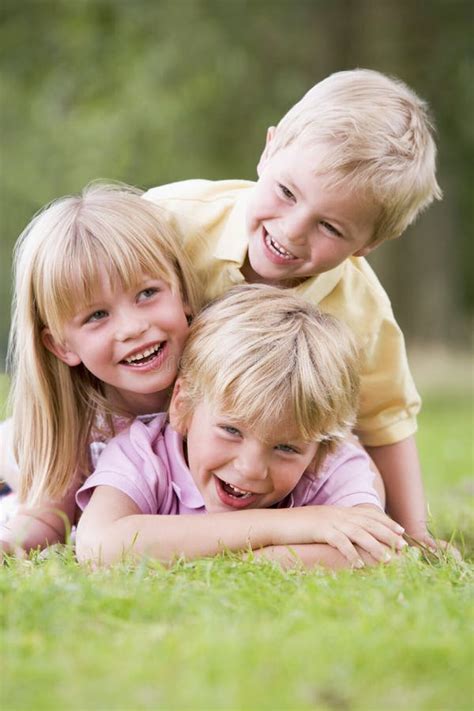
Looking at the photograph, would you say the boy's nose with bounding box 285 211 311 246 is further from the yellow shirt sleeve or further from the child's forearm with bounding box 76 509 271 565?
the child's forearm with bounding box 76 509 271 565

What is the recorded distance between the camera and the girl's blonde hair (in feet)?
12.9

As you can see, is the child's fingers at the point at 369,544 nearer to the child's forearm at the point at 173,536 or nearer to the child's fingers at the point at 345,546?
the child's fingers at the point at 345,546

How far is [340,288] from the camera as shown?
450 cm

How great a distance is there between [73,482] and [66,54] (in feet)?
38.3

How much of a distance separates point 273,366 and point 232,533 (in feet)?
1.77

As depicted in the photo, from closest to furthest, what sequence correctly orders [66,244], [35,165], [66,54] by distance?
[66,244]
[66,54]
[35,165]

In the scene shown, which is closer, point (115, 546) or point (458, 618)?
point (458, 618)

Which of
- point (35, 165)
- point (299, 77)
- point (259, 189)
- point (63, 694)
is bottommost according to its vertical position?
point (35, 165)

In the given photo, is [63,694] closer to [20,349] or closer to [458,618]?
[458,618]

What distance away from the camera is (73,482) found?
4223 millimetres

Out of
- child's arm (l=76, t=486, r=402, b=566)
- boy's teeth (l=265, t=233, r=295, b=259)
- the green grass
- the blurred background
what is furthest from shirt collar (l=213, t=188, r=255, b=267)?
the blurred background

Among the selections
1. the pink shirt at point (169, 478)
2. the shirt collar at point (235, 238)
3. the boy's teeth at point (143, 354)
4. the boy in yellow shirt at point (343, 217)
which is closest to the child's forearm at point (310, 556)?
the pink shirt at point (169, 478)

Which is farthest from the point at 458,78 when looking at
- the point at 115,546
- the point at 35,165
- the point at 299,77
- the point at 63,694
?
the point at 63,694

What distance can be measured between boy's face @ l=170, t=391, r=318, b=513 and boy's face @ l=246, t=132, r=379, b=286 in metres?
0.68
